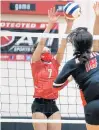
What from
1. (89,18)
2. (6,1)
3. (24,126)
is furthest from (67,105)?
(6,1)

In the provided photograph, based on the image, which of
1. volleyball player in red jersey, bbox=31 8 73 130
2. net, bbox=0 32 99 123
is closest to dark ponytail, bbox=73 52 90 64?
volleyball player in red jersey, bbox=31 8 73 130

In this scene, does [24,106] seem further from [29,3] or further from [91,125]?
[91,125]

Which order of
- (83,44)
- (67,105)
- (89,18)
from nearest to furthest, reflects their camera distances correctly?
(83,44) → (67,105) → (89,18)

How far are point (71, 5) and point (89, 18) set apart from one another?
3.04 metres

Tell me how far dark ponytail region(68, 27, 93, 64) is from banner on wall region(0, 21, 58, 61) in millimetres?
4100

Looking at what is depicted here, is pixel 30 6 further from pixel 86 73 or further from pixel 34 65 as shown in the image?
pixel 86 73

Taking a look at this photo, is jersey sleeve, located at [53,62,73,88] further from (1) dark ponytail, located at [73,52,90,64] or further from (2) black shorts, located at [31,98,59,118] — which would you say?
(2) black shorts, located at [31,98,59,118]

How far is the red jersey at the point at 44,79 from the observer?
13.0 feet

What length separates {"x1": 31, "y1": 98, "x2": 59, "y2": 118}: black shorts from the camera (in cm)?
398

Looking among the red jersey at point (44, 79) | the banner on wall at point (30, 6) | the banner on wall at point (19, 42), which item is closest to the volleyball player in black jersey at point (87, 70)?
the red jersey at point (44, 79)

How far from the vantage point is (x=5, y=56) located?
6918mm

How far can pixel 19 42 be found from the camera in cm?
727

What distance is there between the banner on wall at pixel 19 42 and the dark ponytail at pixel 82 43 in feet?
13.5

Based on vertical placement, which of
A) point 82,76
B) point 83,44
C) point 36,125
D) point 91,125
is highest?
point 83,44
